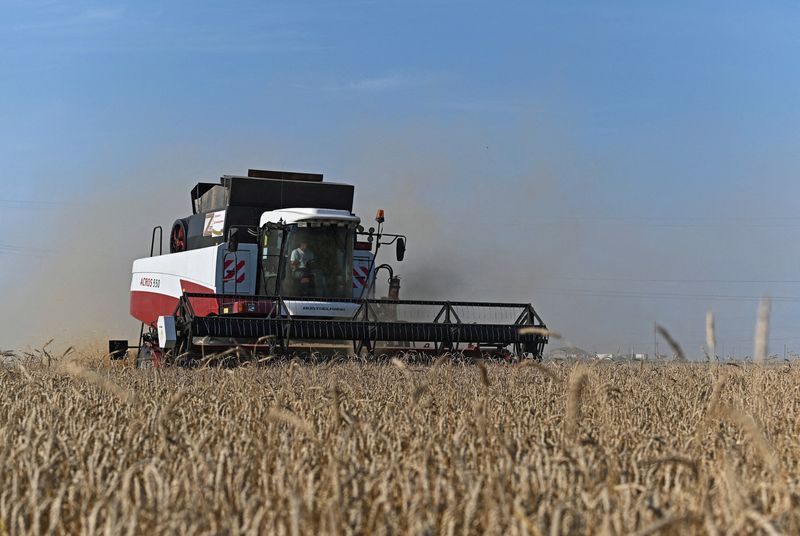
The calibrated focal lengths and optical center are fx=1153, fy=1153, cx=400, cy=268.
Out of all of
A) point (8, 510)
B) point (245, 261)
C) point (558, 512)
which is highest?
point (245, 261)

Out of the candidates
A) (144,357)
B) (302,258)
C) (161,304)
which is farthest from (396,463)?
(161,304)

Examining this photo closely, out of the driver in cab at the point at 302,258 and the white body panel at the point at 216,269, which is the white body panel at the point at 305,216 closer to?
the driver in cab at the point at 302,258

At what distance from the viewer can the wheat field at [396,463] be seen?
2.77 m

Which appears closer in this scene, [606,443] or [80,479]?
[80,479]

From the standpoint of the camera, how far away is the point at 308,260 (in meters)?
15.5

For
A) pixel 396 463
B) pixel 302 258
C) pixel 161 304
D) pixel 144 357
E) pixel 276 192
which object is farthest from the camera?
pixel 161 304

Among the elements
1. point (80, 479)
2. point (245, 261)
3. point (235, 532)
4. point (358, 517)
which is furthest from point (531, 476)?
point (245, 261)

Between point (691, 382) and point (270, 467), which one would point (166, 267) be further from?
point (270, 467)

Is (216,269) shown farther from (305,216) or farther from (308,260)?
(305,216)

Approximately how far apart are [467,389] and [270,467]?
4.18 m

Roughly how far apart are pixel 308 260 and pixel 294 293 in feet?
1.58

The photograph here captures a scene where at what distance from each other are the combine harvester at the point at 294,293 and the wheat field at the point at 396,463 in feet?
20.5

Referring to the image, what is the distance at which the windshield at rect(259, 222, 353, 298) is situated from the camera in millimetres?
15336

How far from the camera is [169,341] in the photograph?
1345 cm
